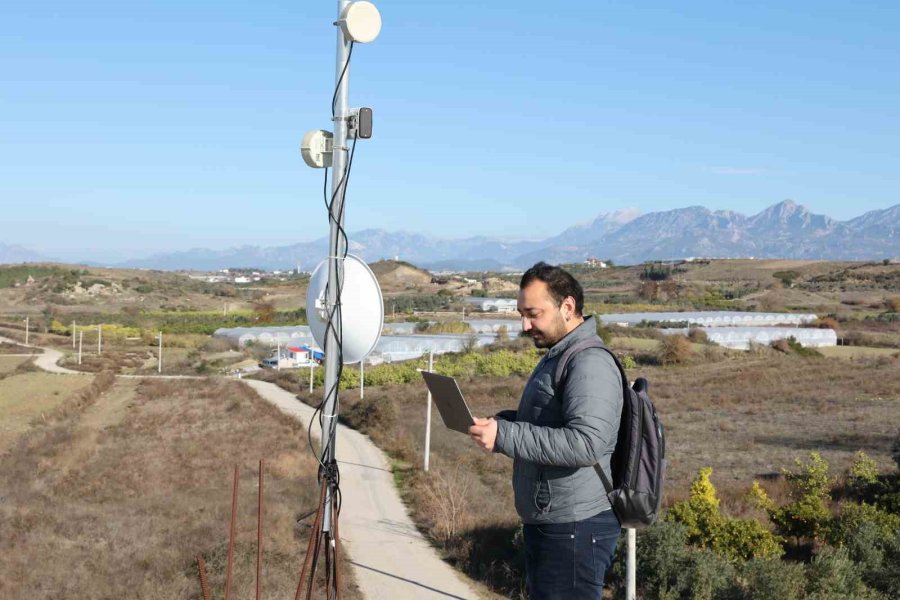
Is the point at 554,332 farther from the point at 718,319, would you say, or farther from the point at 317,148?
the point at 718,319

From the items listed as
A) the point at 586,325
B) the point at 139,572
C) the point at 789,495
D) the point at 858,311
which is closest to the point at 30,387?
the point at 139,572

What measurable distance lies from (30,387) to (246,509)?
84.1 ft

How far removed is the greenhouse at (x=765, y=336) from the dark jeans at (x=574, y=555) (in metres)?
47.3

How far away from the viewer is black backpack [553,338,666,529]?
3.12m

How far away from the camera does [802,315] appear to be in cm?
6288

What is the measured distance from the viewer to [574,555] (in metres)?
3.14

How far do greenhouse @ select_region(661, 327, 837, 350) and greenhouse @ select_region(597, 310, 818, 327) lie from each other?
7.46 metres

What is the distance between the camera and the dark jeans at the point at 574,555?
10.3 ft

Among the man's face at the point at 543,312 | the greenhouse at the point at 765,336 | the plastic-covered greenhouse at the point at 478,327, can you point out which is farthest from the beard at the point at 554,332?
the greenhouse at the point at 765,336

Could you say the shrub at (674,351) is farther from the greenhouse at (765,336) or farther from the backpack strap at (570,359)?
the backpack strap at (570,359)

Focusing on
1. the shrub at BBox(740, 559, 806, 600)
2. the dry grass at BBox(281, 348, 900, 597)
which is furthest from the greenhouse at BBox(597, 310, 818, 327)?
the shrub at BBox(740, 559, 806, 600)

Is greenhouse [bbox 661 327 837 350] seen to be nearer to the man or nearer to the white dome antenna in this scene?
the white dome antenna

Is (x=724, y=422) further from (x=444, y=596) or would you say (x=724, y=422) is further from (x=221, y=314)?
(x=221, y=314)

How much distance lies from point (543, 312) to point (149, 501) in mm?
12015
